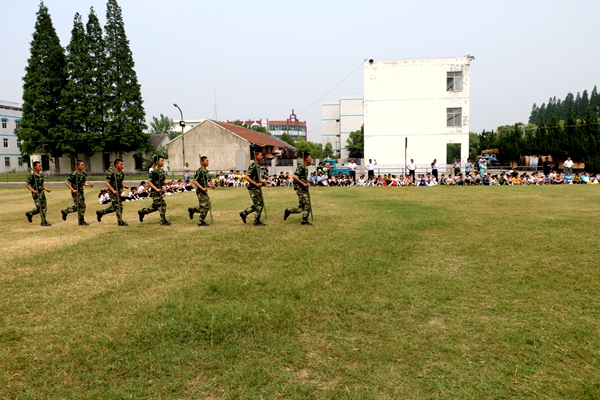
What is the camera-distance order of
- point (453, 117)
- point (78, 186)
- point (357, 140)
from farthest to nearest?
point (357, 140) < point (453, 117) < point (78, 186)

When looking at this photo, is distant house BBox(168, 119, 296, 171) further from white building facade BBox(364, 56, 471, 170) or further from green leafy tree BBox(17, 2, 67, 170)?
white building facade BBox(364, 56, 471, 170)

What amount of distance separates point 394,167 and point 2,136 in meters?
61.3

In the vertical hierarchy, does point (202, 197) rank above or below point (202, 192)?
below

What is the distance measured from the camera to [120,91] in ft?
143

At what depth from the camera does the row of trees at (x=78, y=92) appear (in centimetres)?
4203

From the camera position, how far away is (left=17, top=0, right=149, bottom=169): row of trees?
42031mm

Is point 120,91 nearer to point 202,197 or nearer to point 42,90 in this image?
point 42,90

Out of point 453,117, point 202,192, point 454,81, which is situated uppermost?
point 454,81

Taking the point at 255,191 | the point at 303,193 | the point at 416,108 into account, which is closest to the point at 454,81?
the point at 416,108

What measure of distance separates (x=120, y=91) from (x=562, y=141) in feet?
138

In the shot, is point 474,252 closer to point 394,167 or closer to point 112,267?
point 112,267

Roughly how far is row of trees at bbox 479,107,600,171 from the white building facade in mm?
7907

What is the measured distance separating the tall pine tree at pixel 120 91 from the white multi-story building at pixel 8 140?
31782 millimetres

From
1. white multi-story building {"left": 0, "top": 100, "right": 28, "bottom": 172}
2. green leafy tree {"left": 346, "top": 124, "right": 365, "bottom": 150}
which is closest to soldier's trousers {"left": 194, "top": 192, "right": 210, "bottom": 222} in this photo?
green leafy tree {"left": 346, "top": 124, "right": 365, "bottom": 150}
